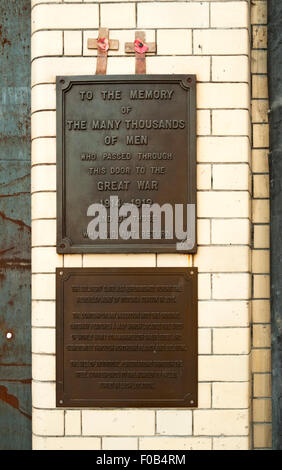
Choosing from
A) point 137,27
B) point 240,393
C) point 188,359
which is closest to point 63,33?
point 137,27

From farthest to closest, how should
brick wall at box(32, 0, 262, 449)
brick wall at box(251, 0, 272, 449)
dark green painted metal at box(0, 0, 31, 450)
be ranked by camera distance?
dark green painted metal at box(0, 0, 31, 450) → brick wall at box(251, 0, 272, 449) → brick wall at box(32, 0, 262, 449)

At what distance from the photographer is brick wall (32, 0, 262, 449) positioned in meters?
2.93

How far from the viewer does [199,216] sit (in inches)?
117

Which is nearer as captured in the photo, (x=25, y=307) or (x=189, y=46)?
(x=189, y=46)

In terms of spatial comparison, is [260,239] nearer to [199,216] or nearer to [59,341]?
[199,216]

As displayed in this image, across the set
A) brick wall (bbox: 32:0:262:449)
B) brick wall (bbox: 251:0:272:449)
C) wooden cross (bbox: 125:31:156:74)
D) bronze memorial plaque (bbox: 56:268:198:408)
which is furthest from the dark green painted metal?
brick wall (bbox: 251:0:272:449)

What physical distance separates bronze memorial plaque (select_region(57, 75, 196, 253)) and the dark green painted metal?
678 mm

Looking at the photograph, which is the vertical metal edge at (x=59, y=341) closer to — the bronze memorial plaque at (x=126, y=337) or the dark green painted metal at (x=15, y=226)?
the bronze memorial plaque at (x=126, y=337)

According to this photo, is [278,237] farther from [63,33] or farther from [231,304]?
[63,33]

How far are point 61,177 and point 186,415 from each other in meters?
1.57

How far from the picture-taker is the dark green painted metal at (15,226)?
3490 millimetres

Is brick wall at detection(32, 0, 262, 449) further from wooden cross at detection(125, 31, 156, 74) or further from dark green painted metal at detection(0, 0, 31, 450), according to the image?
dark green painted metal at detection(0, 0, 31, 450)

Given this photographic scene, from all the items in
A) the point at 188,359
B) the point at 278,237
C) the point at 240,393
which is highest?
the point at 278,237

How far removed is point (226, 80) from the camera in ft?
9.75
